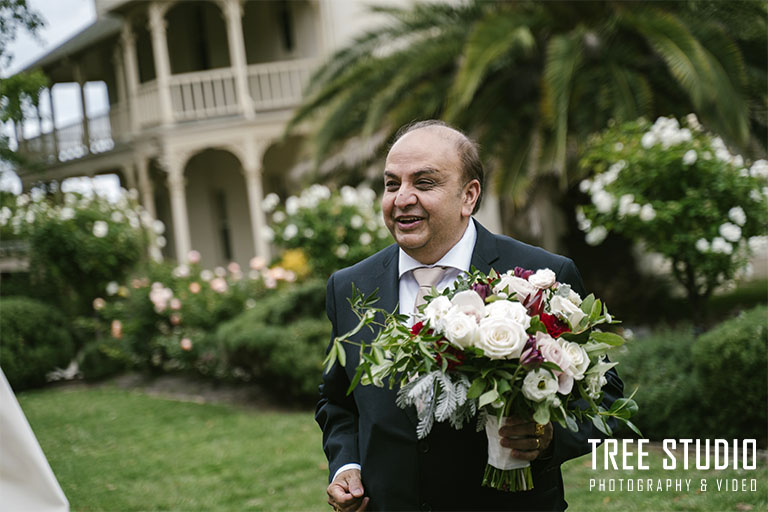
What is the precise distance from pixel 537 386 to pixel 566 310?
25cm

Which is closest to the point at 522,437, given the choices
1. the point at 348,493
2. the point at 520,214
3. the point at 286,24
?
the point at 348,493

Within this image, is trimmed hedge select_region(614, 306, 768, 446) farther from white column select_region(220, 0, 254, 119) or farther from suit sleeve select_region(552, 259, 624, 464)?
white column select_region(220, 0, 254, 119)

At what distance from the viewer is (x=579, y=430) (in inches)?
91.4

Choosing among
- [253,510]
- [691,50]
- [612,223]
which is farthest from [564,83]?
[253,510]

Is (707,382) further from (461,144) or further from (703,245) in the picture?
(461,144)

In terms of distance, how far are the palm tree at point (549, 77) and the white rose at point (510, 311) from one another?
6111mm

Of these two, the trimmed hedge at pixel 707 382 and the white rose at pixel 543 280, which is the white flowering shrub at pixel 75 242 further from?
the white rose at pixel 543 280

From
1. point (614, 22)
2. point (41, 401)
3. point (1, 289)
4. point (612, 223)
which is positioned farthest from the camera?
point (1, 289)

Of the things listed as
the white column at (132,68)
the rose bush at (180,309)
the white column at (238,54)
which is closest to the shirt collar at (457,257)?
the rose bush at (180,309)

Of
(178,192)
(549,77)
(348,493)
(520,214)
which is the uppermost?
(549,77)

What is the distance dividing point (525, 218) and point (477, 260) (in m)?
7.48

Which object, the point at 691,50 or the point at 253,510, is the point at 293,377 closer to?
the point at 253,510

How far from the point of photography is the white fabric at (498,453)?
2156 millimetres

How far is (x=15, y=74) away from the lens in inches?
304
